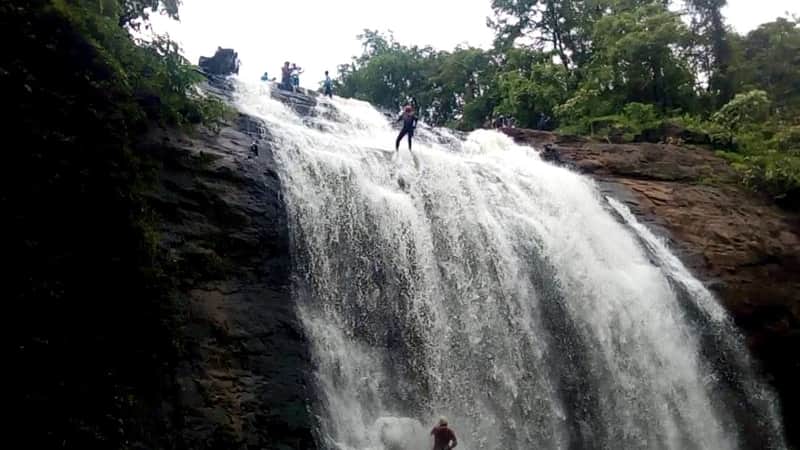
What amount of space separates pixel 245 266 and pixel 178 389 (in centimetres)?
226

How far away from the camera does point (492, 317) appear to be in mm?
12133

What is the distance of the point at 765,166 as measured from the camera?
61.2 feet

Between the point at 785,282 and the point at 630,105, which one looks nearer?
the point at 785,282

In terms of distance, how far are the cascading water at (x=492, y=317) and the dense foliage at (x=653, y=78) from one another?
6652 mm

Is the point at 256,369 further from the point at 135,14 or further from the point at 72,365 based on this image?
the point at 135,14

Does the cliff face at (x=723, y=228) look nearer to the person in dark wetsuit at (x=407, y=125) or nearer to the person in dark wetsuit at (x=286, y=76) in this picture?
the person in dark wetsuit at (x=407, y=125)

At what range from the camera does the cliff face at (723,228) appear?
50.4 ft

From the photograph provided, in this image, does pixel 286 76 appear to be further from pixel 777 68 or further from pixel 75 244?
pixel 777 68

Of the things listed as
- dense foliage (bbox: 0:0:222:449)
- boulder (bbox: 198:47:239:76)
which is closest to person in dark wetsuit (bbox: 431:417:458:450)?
dense foliage (bbox: 0:0:222:449)

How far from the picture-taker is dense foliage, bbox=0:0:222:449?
23.3 ft

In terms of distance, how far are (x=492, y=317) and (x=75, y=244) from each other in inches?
276

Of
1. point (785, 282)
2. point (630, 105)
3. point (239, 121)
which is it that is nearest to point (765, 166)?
point (785, 282)

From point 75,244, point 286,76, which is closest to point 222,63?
point 286,76

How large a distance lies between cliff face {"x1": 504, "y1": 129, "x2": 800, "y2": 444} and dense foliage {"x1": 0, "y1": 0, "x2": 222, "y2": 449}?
40.7 ft
